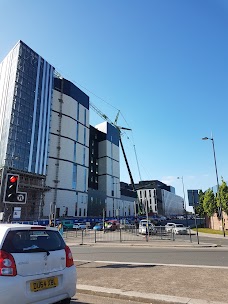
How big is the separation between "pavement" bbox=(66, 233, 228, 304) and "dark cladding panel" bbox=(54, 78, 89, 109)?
81.3m

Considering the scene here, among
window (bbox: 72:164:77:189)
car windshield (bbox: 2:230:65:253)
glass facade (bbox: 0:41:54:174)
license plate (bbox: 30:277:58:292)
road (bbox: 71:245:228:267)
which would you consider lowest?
road (bbox: 71:245:228:267)

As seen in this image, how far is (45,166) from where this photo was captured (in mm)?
68812

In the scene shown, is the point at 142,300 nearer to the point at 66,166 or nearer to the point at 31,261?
the point at 31,261

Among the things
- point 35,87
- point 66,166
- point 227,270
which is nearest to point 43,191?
point 66,166

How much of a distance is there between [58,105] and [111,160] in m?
39.7

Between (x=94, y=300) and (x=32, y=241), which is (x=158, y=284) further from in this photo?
(x=32, y=241)

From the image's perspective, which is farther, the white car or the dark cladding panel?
the dark cladding panel

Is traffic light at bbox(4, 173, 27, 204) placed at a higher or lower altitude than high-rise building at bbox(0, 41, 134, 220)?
lower

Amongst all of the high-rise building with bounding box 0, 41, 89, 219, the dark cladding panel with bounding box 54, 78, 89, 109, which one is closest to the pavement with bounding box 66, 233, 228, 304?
the high-rise building with bounding box 0, 41, 89, 219

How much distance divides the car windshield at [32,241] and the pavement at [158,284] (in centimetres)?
198

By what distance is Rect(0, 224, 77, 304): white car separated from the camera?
395cm

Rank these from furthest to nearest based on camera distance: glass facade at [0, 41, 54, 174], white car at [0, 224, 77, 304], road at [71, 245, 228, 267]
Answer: glass facade at [0, 41, 54, 174]
road at [71, 245, 228, 267]
white car at [0, 224, 77, 304]

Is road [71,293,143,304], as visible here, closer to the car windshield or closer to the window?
the car windshield

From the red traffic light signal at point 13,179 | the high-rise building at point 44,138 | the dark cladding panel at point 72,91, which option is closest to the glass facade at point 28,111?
the high-rise building at point 44,138
